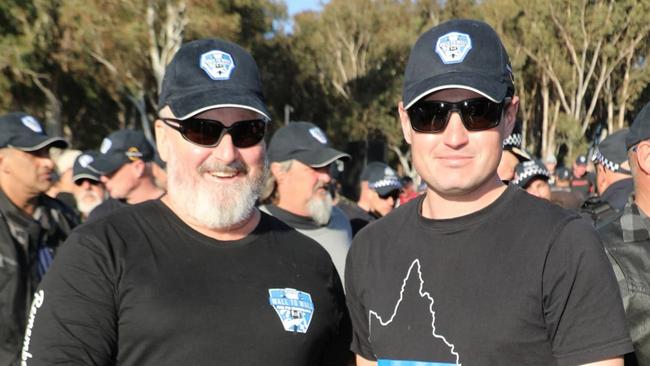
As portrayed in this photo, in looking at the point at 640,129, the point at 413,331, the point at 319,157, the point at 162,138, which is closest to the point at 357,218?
the point at 319,157

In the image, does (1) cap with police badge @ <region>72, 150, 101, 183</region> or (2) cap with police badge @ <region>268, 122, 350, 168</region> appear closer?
(2) cap with police badge @ <region>268, 122, 350, 168</region>

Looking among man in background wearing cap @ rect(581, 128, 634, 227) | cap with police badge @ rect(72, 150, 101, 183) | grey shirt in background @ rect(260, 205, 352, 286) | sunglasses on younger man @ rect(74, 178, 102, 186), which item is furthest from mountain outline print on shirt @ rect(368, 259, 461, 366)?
sunglasses on younger man @ rect(74, 178, 102, 186)

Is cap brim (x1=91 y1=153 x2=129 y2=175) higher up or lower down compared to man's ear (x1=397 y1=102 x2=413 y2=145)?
lower down

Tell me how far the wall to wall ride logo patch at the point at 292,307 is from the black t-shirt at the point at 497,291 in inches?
8.4

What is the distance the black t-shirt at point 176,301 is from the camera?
2441 millimetres

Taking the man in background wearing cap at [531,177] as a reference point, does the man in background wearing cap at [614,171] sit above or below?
above

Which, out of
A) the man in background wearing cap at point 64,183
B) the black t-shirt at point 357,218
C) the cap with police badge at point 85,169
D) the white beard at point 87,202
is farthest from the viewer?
the man in background wearing cap at point 64,183

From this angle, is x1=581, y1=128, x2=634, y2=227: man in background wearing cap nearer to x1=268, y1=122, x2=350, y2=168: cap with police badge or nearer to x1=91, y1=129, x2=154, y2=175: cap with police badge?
x1=268, y1=122, x2=350, y2=168: cap with police badge

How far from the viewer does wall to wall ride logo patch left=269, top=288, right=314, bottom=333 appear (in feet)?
8.75

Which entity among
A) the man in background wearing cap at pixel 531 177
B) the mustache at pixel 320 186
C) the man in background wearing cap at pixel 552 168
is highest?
the mustache at pixel 320 186

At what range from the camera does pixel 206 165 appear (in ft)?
9.22

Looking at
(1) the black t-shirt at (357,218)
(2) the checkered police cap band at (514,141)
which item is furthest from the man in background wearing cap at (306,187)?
(2) the checkered police cap band at (514,141)

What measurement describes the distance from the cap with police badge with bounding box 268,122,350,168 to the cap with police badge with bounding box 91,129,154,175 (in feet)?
4.34

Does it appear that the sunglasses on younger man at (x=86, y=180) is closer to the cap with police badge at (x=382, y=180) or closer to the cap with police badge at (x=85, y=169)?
the cap with police badge at (x=85, y=169)
